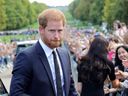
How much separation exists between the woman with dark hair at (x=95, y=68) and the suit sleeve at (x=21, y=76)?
9.93ft

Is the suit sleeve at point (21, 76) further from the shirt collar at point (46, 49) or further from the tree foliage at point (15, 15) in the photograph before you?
the tree foliage at point (15, 15)

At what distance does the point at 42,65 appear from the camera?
469 cm

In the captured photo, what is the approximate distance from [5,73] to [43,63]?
21.1 m

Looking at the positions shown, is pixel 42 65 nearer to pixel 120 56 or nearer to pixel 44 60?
pixel 44 60

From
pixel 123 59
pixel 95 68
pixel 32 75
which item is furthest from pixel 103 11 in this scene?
pixel 32 75

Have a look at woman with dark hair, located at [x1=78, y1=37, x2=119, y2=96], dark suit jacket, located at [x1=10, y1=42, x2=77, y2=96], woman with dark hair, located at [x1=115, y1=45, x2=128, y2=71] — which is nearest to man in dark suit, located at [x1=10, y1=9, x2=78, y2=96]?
dark suit jacket, located at [x1=10, y1=42, x2=77, y2=96]

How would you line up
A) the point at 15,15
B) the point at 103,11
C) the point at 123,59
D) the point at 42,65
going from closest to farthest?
the point at 42,65
the point at 123,59
the point at 103,11
the point at 15,15

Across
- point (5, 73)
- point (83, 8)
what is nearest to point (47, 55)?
point (5, 73)

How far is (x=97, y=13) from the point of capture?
11738 cm

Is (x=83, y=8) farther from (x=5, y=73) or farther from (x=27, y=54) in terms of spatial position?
(x=27, y=54)

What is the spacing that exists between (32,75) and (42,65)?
13cm

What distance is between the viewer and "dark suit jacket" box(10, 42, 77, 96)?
15.0ft

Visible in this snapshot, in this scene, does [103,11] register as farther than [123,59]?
Yes

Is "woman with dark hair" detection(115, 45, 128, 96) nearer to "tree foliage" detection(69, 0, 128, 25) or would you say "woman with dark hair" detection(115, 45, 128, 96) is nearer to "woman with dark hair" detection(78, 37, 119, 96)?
"woman with dark hair" detection(78, 37, 119, 96)
